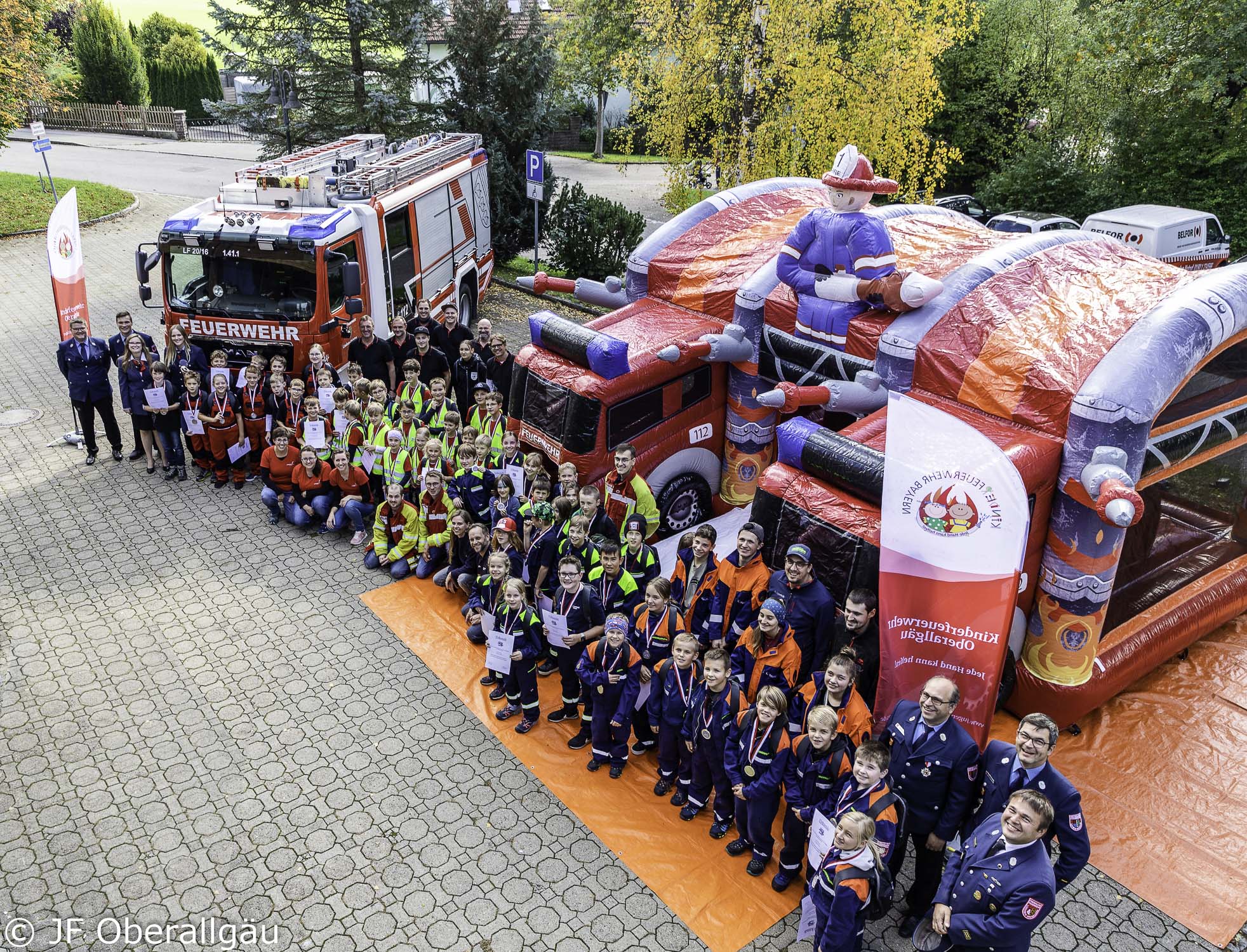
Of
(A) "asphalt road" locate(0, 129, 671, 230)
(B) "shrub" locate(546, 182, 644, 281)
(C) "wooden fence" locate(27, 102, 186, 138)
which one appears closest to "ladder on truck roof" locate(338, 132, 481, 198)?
(B) "shrub" locate(546, 182, 644, 281)

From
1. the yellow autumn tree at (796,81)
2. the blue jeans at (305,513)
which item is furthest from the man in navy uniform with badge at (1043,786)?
the yellow autumn tree at (796,81)

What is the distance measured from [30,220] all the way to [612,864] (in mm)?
24524

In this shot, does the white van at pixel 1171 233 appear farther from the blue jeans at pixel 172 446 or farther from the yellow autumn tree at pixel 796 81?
the blue jeans at pixel 172 446

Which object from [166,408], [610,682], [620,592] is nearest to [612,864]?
Answer: [610,682]

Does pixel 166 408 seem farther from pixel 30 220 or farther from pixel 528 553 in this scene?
pixel 30 220

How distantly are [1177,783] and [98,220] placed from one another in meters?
26.5

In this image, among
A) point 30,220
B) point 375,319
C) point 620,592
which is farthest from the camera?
point 30,220

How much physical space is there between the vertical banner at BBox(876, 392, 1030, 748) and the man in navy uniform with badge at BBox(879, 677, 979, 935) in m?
0.37

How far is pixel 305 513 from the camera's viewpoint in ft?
35.7

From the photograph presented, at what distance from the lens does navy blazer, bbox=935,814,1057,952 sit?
4.93 meters

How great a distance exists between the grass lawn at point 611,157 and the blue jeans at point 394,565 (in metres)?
31.0

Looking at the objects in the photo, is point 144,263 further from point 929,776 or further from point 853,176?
point 929,776

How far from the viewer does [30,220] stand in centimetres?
2350

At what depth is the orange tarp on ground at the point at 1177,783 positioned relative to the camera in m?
6.48
